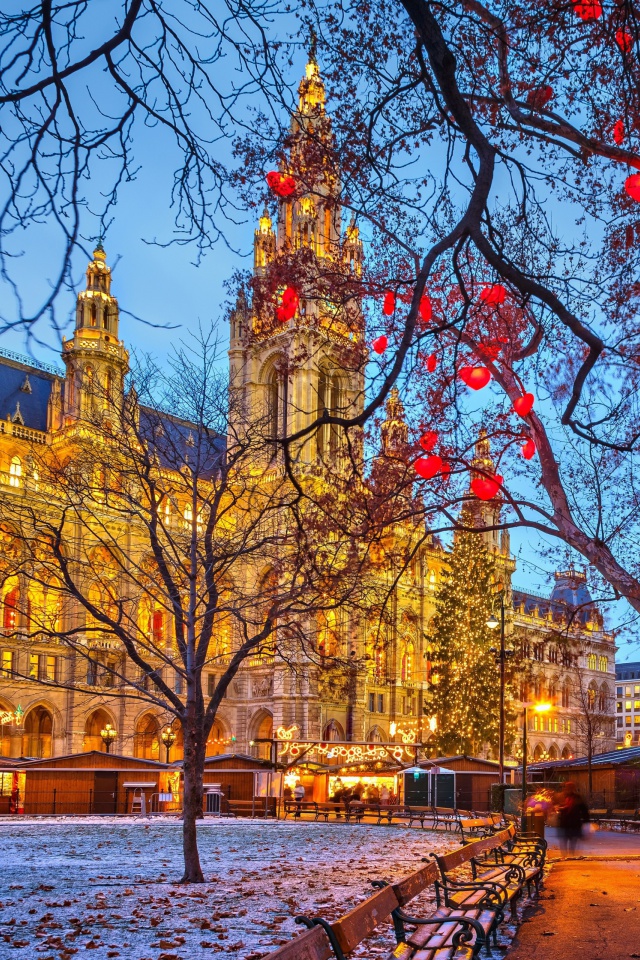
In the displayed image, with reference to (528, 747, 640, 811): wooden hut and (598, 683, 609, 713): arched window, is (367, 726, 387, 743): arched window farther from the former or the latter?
(598, 683, 609, 713): arched window

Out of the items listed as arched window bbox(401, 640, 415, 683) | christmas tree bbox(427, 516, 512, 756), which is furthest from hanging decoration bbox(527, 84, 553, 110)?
arched window bbox(401, 640, 415, 683)

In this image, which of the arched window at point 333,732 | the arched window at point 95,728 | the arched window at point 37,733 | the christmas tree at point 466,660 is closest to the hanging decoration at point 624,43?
the christmas tree at point 466,660

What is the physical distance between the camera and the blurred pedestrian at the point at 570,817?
73.8 feet

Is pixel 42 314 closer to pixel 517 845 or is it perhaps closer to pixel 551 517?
pixel 551 517

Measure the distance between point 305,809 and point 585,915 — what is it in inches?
1064

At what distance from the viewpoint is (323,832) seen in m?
26.6

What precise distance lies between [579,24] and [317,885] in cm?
1019

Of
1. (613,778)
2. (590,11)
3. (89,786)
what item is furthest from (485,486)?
(613,778)

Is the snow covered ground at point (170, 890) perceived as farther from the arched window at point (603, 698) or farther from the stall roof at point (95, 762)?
the arched window at point (603, 698)

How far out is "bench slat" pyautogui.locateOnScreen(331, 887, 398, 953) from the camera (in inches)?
234

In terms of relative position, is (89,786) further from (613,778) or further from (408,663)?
(408,663)

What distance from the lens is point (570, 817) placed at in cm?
2264

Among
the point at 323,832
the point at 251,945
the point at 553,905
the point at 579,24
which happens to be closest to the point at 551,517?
the point at 553,905

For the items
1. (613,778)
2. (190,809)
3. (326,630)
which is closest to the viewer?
(190,809)
